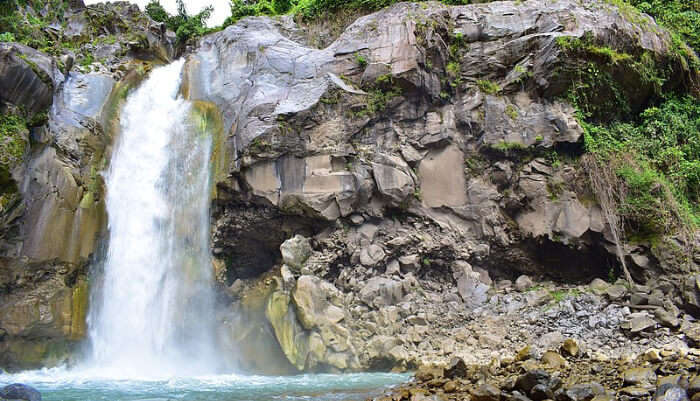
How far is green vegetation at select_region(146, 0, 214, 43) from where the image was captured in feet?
74.2

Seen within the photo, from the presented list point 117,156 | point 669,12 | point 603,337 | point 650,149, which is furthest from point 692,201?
point 117,156

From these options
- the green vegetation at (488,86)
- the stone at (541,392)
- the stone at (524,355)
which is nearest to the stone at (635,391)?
the stone at (541,392)

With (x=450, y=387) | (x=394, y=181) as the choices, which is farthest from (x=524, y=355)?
(x=394, y=181)

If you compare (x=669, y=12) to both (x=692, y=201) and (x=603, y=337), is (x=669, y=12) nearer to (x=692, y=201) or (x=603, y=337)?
(x=692, y=201)

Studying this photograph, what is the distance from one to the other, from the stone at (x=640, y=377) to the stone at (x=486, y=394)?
1.93 meters

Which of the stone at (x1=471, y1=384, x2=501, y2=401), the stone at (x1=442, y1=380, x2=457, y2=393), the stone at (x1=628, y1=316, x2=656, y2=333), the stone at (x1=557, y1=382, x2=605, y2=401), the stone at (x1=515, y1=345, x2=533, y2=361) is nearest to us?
the stone at (x1=557, y1=382, x2=605, y2=401)

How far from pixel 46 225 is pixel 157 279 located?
10.1 ft

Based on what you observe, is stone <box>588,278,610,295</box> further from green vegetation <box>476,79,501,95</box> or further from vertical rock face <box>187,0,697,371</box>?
green vegetation <box>476,79,501,95</box>

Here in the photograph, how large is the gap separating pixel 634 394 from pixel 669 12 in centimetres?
1696

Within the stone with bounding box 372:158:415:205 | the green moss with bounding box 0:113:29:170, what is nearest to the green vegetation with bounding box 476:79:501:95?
the stone with bounding box 372:158:415:205

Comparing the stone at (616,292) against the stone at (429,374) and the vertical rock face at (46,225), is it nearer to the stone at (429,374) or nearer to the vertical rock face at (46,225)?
the stone at (429,374)

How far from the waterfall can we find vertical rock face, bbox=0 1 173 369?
21.5 inches

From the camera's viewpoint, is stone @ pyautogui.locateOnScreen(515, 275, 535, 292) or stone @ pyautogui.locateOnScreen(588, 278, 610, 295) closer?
stone @ pyautogui.locateOnScreen(588, 278, 610, 295)

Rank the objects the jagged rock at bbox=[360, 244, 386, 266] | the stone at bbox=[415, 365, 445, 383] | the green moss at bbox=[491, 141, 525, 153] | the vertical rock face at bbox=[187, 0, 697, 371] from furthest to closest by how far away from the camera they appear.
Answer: the green moss at bbox=[491, 141, 525, 153], the vertical rock face at bbox=[187, 0, 697, 371], the jagged rock at bbox=[360, 244, 386, 266], the stone at bbox=[415, 365, 445, 383]
